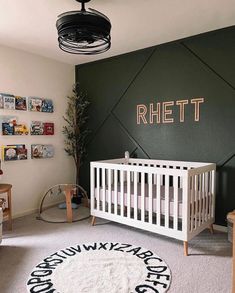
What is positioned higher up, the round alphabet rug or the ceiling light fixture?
the ceiling light fixture

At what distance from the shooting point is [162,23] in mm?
2781

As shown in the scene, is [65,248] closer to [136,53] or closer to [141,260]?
[141,260]

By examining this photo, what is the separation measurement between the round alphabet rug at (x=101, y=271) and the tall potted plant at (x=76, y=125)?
1.97 metres

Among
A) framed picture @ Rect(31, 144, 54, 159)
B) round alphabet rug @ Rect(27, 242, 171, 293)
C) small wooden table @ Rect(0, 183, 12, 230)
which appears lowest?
round alphabet rug @ Rect(27, 242, 171, 293)

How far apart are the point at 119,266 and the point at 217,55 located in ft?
8.35

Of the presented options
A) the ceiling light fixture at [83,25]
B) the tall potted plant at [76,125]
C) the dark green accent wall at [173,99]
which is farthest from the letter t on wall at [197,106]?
the tall potted plant at [76,125]

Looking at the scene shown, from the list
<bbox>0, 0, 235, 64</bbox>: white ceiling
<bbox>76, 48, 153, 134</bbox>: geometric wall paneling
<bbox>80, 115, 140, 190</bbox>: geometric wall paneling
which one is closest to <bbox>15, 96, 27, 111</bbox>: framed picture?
<bbox>0, 0, 235, 64</bbox>: white ceiling

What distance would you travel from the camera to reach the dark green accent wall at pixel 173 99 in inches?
118

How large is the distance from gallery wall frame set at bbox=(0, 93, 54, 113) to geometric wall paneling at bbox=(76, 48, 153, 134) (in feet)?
2.28

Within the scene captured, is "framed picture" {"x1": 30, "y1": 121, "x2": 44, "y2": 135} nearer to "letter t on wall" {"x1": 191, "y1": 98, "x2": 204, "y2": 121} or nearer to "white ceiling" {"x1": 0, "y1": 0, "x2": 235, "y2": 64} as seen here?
"white ceiling" {"x1": 0, "y1": 0, "x2": 235, "y2": 64}

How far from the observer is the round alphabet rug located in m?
1.92

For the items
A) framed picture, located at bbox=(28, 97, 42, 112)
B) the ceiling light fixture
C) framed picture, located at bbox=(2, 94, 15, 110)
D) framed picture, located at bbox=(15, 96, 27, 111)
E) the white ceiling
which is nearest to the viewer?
the ceiling light fixture

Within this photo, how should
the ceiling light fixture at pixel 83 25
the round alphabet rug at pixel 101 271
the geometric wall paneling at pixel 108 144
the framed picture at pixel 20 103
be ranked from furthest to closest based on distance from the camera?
the geometric wall paneling at pixel 108 144, the framed picture at pixel 20 103, the ceiling light fixture at pixel 83 25, the round alphabet rug at pixel 101 271

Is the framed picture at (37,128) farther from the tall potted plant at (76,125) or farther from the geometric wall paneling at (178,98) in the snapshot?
the geometric wall paneling at (178,98)
